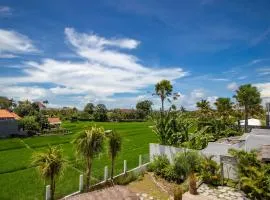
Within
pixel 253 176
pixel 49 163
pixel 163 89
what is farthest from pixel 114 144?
pixel 163 89

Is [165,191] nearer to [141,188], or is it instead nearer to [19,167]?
[141,188]

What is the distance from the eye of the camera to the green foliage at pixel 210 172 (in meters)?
17.2

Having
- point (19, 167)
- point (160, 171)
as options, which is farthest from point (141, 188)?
point (19, 167)

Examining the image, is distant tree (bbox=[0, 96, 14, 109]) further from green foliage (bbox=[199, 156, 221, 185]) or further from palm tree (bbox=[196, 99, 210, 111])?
green foliage (bbox=[199, 156, 221, 185])

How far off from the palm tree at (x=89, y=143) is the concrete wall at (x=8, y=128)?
43059 mm

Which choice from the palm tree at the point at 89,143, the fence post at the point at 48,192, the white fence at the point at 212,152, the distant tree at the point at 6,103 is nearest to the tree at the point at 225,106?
the white fence at the point at 212,152

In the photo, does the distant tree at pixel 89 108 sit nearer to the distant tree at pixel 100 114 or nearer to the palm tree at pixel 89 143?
the distant tree at pixel 100 114

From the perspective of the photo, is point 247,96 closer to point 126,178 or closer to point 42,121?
point 126,178

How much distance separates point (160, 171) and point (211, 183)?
154 inches

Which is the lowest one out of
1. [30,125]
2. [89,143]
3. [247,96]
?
[89,143]

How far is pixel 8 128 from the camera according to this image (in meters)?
54.8

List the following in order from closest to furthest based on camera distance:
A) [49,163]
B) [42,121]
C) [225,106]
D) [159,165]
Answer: [49,163]
[159,165]
[225,106]
[42,121]

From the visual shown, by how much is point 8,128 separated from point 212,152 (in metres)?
45.2

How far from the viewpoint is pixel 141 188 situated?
17500 mm
